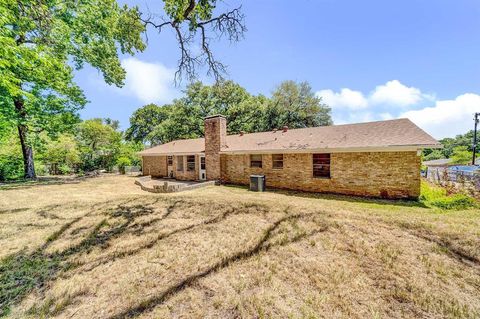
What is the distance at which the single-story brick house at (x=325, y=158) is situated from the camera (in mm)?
9312

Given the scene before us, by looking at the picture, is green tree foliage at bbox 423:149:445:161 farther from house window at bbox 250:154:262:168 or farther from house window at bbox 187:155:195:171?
house window at bbox 187:155:195:171

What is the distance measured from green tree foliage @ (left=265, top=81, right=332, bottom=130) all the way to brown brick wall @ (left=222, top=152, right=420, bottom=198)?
1631 cm

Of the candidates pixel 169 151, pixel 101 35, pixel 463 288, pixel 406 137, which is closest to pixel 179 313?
pixel 463 288

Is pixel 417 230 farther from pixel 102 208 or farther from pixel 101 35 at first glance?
pixel 101 35

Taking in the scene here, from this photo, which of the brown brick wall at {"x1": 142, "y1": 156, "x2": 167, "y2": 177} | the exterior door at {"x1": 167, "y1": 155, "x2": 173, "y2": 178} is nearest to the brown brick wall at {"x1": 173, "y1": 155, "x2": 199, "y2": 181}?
the exterior door at {"x1": 167, "y1": 155, "x2": 173, "y2": 178}

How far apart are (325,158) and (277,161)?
2.82 metres

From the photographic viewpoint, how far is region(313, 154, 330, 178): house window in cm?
1128

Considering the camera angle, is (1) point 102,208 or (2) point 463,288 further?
(1) point 102,208

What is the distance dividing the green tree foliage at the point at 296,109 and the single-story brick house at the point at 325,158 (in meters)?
12.3

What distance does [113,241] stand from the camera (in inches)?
222

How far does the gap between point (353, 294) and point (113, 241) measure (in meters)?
5.69

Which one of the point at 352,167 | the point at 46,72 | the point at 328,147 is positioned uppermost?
the point at 46,72

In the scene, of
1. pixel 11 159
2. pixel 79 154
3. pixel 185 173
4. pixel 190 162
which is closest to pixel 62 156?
pixel 79 154

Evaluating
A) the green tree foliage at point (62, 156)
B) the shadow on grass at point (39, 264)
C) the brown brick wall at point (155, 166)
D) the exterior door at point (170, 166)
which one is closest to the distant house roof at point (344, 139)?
the exterior door at point (170, 166)
